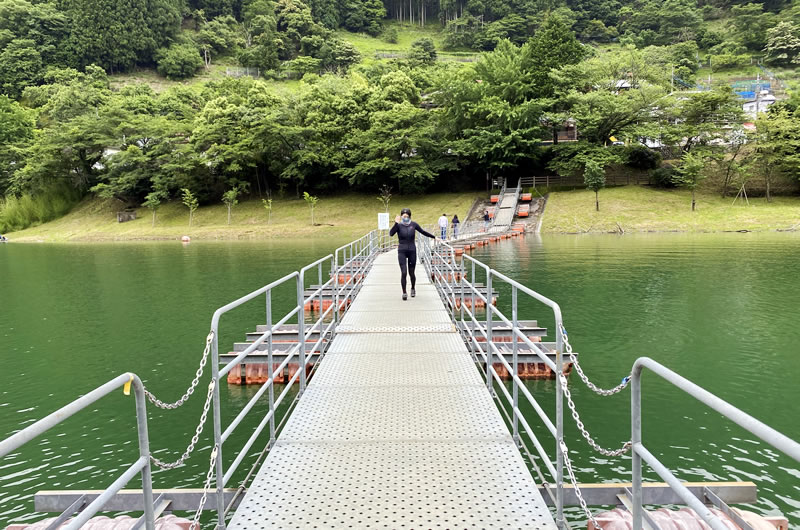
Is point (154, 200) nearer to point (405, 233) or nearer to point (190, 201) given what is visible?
point (190, 201)

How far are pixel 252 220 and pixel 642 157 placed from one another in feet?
118

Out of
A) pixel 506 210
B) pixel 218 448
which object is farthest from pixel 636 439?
pixel 506 210

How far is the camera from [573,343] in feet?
34.7

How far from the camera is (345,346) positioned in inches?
291

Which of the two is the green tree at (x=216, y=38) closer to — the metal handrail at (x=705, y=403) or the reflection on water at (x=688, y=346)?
the reflection on water at (x=688, y=346)

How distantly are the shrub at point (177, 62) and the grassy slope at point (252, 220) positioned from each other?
188ft

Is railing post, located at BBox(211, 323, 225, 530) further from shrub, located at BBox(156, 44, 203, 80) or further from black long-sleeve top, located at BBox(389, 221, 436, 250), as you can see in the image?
shrub, located at BBox(156, 44, 203, 80)

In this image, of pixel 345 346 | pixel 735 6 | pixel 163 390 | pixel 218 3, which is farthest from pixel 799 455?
pixel 218 3

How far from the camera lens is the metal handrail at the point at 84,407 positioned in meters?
1.65

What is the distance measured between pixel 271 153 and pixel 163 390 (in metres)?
48.2

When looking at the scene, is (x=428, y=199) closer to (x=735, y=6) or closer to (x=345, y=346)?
(x=345, y=346)

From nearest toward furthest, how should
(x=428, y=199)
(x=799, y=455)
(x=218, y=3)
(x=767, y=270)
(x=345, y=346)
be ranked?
1. (x=799, y=455)
2. (x=345, y=346)
3. (x=767, y=270)
4. (x=428, y=199)
5. (x=218, y=3)

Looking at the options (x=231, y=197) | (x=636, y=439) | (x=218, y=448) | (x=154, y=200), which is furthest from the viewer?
(x=154, y=200)

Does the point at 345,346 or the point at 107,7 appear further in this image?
the point at 107,7
